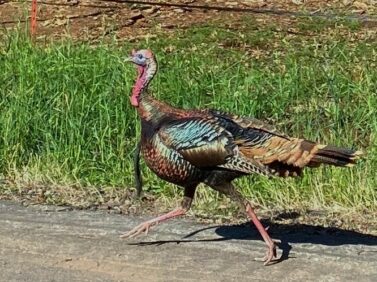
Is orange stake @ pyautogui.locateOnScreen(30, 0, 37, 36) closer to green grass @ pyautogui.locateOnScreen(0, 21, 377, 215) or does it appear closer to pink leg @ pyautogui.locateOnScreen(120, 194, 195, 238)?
green grass @ pyautogui.locateOnScreen(0, 21, 377, 215)

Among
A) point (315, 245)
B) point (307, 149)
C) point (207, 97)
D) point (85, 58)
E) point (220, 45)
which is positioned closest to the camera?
point (307, 149)

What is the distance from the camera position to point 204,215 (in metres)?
6.61

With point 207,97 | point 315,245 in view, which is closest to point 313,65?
point 207,97

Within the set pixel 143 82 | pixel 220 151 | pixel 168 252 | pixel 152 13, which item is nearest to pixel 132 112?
pixel 143 82

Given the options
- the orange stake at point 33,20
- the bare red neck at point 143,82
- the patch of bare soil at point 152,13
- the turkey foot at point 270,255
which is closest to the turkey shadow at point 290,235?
the turkey foot at point 270,255

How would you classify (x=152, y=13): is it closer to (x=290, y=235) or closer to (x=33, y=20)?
(x=33, y=20)

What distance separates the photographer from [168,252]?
233 inches

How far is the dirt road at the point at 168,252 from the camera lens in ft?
18.5

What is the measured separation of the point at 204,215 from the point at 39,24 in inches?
243

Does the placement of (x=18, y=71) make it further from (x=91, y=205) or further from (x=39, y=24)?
(x=39, y=24)

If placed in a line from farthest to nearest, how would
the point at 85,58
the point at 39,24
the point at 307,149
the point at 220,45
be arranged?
1. the point at 39,24
2. the point at 220,45
3. the point at 85,58
4. the point at 307,149

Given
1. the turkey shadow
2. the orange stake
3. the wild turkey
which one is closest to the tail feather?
the wild turkey

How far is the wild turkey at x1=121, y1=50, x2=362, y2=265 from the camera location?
5574 millimetres

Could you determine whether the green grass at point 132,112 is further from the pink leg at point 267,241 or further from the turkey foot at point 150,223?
the pink leg at point 267,241
